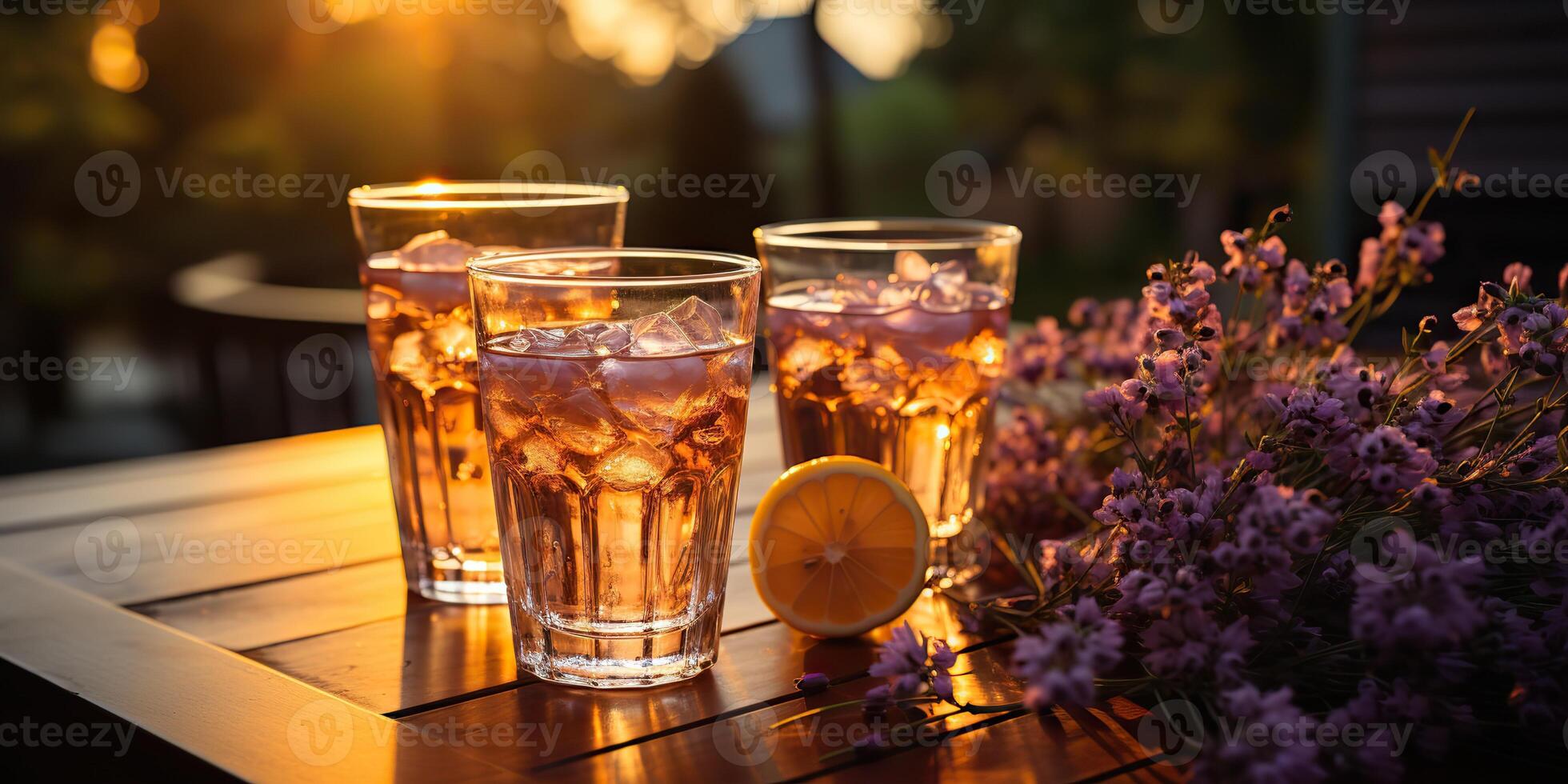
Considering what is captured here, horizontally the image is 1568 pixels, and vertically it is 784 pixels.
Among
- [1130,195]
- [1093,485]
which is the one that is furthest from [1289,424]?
[1130,195]

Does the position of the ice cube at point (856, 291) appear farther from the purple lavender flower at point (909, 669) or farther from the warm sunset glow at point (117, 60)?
the warm sunset glow at point (117, 60)

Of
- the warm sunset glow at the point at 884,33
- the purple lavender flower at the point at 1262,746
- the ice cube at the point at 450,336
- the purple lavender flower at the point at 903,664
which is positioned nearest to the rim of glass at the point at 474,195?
the ice cube at the point at 450,336

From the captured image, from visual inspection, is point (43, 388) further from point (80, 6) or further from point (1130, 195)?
point (1130, 195)

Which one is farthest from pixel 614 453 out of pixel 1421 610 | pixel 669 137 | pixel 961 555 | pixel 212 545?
pixel 669 137

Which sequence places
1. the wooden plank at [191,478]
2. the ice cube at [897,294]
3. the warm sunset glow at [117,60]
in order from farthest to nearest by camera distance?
the warm sunset glow at [117,60]
the wooden plank at [191,478]
the ice cube at [897,294]

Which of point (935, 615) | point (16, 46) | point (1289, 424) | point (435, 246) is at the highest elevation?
point (16, 46)
